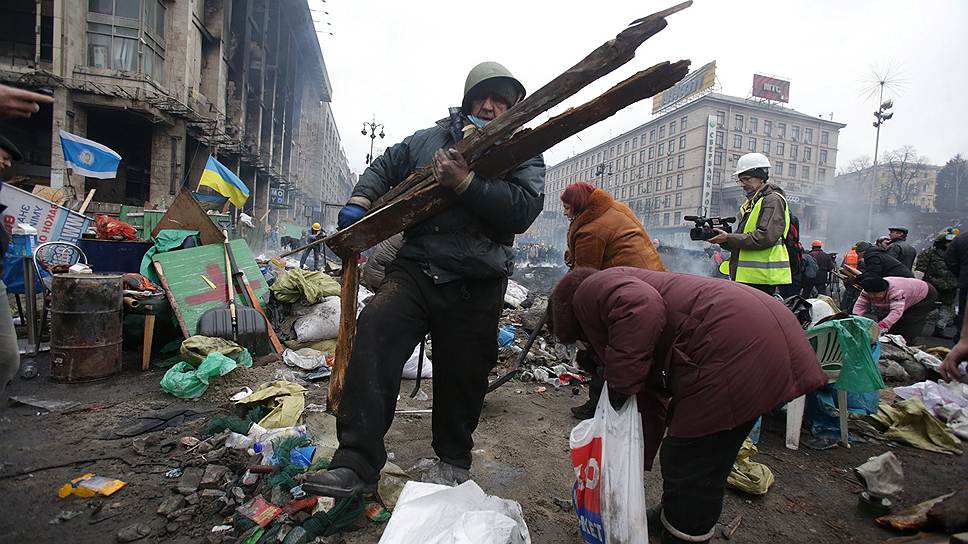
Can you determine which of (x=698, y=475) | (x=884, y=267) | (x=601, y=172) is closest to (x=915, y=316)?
(x=884, y=267)

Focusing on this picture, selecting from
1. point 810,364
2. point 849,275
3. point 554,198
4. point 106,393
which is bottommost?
point 106,393

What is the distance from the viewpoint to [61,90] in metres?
14.8

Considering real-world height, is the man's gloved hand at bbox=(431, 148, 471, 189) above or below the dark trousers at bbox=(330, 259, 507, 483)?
above

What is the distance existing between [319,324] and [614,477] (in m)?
4.51

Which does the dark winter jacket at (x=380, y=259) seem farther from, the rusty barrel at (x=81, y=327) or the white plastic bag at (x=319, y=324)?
the rusty barrel at (x=81, y=327)

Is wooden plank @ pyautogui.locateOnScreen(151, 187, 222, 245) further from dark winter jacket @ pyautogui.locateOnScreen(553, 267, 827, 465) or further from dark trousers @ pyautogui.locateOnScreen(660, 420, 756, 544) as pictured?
dark trousers @ pyautogui.locateOnScreen(660, 420, 756, 544)

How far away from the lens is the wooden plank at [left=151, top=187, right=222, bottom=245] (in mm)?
6113

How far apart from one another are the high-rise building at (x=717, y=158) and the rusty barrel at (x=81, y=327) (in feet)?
156

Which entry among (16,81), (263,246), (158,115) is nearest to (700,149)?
(263,246)

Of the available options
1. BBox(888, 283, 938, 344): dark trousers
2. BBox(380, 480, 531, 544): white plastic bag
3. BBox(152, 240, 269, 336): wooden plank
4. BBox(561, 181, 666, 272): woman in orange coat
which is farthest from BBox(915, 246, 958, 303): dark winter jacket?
BBox(152, 240, 269, 336): wooden plank

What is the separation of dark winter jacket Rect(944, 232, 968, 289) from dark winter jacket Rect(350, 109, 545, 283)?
6.52 meters

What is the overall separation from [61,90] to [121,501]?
1889 centimetres

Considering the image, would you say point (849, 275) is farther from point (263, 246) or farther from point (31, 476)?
point (263, 246)

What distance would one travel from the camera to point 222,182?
11062 mm
